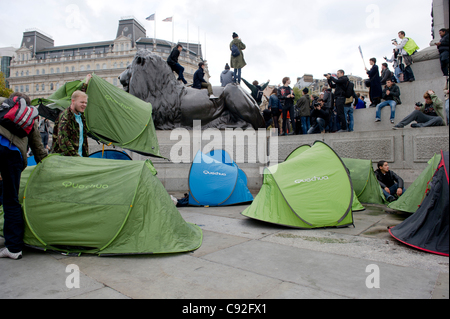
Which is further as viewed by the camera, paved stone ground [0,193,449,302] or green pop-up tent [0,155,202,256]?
green pop-up tent [0,155,202,256]

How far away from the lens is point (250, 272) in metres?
3.12

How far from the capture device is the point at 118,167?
12.9 ft

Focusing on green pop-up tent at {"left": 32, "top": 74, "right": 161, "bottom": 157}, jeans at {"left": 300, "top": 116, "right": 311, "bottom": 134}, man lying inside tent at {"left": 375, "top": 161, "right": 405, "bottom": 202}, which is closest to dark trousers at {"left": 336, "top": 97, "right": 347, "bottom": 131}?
jeans at {"left": 300, "top": 116, "right": 311, "bottom": 134}

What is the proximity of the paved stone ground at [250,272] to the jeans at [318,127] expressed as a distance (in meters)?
6.99

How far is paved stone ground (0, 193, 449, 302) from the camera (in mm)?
2619

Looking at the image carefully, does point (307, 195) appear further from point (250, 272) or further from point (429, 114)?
point (429, 114)

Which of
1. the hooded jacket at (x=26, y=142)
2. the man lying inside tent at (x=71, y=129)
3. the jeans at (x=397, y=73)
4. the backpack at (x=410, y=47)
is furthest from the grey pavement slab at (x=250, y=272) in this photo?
the jeans at (x=397, y=73)

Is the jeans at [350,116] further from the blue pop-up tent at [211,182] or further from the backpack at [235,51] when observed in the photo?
the blue pop-up tent at [211,182]

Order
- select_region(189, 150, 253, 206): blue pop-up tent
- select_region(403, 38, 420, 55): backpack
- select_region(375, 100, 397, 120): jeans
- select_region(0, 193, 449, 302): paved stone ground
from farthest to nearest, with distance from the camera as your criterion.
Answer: select_region(403, 38, 420, 55): backpack, select_region(375, 100, 397, 120): jeans, select_region(189, 150, 253, 206): blue pop-up tent, select_region(0, 193, 449, 302): paved stone ground

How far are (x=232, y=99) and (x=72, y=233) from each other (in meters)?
8.30

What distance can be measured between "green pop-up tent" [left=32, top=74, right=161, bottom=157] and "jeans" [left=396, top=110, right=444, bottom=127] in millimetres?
7356

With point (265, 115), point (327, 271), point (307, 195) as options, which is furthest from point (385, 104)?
point (327, 271)

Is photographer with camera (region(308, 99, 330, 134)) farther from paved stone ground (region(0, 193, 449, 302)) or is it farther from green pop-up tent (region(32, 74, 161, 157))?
paved stone ground (region(0, 193, 449, 302))

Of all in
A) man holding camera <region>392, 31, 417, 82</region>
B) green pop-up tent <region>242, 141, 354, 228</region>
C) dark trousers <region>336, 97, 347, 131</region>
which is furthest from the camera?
man holding camera <region>392, 31, 417, 82</region>
